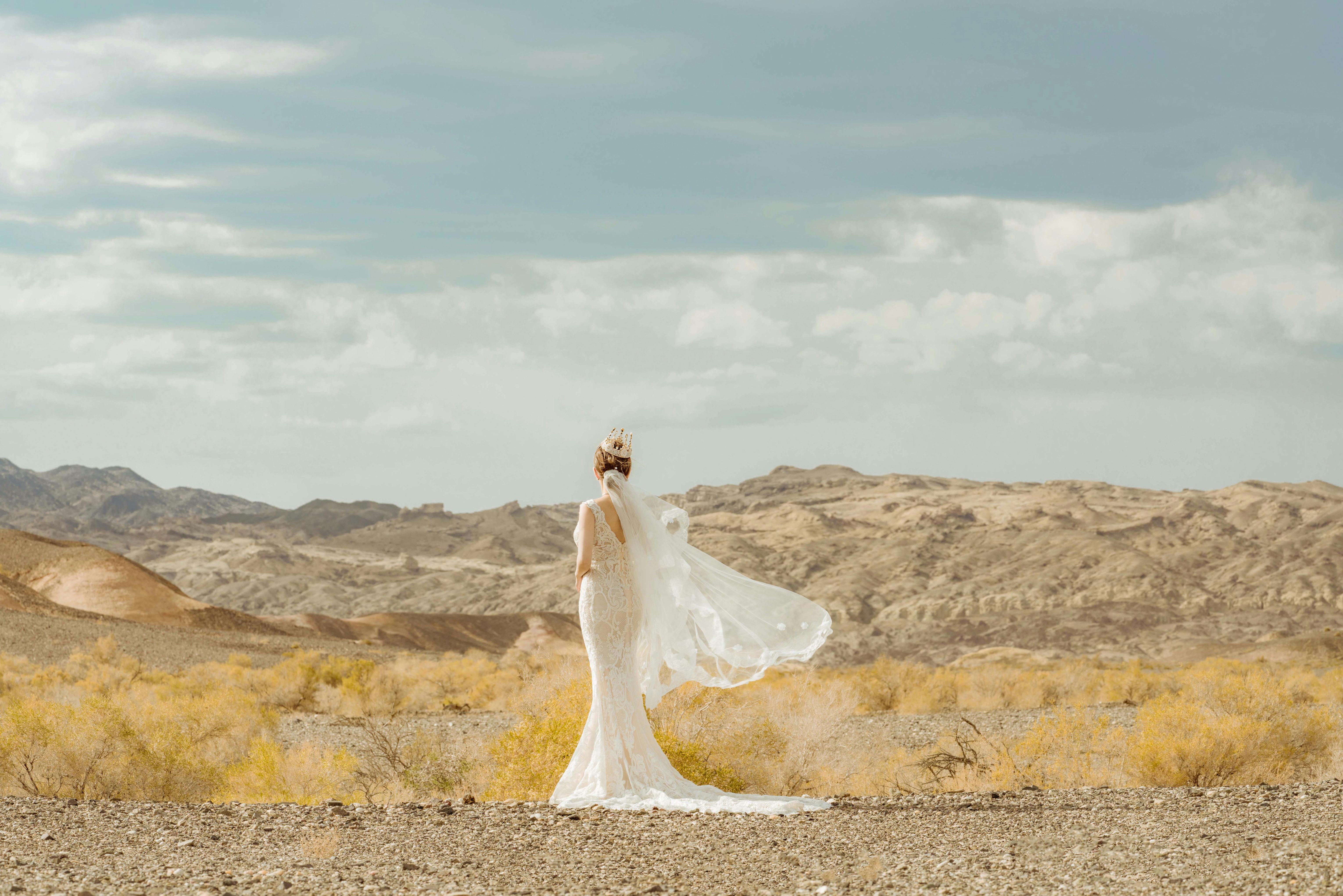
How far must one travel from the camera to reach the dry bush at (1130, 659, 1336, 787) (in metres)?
10.5

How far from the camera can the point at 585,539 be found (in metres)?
8.74

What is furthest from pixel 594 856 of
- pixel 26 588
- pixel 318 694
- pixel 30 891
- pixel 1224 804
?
pixel 26 588

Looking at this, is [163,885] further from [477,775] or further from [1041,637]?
[1041,637]

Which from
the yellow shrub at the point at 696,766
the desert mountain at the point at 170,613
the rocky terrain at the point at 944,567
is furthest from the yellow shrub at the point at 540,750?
the rocky terrain at the point at 944,567

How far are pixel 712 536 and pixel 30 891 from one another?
7400 centimetres

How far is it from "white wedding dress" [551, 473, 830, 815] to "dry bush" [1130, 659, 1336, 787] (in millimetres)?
3621

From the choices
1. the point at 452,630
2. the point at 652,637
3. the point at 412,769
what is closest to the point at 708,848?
the point at 652,637

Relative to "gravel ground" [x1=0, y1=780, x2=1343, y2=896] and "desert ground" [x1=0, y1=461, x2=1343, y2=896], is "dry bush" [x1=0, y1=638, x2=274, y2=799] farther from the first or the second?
"gravel ground" [x1=0, y1=780, x2=1343, y2=896]

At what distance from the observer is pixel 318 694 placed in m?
25.8

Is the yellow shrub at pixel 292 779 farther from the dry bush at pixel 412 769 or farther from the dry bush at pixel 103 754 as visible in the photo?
the dry bush at pixel 103 754

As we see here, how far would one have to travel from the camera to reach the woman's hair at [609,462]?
903 centimetres

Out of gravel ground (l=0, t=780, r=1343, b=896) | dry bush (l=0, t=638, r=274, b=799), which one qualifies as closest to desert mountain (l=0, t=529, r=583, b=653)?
dry bush (l=0, t=638, r=274, b=799)

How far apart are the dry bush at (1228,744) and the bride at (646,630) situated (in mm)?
3730

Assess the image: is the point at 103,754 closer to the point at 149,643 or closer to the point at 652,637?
the point at 652,637
